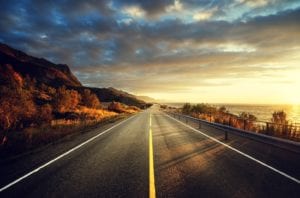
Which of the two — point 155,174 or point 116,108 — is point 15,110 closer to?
point 155,174

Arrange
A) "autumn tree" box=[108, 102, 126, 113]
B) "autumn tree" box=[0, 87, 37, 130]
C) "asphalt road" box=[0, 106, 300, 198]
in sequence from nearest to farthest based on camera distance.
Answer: "asphalt road" box=[0, 106, 300, 198]
"autumn tree" box=[0, 87, 37, 130]
"autumn tree" box=[108, 102, 126, 113]

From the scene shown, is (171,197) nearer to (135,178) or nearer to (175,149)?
(135,178)

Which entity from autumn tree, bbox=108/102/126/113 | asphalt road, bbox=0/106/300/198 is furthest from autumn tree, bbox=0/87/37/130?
autumn tree, bbox=108/102/126/113

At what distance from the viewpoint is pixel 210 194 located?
5016 millimetres

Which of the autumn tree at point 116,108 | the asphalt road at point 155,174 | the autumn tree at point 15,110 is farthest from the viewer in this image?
the autumn tree at point 116,108

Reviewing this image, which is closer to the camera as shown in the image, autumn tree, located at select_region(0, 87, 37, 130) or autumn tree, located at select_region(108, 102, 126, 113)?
autumn tree, located at select_region(0, 87, 37, 130)

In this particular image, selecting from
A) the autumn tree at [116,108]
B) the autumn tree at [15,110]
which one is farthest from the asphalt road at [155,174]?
the autumn tree at [116,108]

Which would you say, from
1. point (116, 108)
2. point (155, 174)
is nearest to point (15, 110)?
point (155, 174)

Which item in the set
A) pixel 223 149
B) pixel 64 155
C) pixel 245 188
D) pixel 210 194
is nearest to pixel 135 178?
pixel 210 194

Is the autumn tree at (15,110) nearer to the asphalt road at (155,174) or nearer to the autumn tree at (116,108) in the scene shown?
the asphalt road at (155,174)

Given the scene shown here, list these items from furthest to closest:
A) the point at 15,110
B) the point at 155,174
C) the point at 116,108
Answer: the point at 116,108 → the point at 15,110 → the point at 155,174

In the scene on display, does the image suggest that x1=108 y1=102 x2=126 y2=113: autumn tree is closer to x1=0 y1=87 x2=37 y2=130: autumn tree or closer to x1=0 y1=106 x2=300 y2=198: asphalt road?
x1=0 y1=87 x2=37 y2=130: autumn tree

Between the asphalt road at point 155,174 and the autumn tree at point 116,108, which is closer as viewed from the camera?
the asphalt road at point 155,174

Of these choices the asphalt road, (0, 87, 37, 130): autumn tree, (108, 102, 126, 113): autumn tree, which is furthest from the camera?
(108, 102, 126, 113): autumn tree
